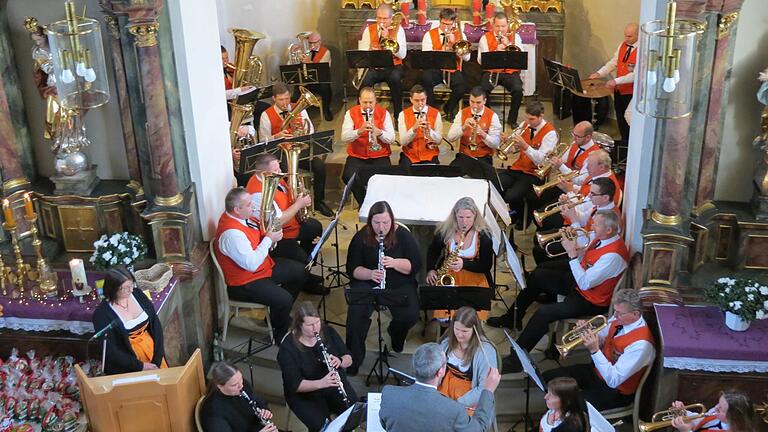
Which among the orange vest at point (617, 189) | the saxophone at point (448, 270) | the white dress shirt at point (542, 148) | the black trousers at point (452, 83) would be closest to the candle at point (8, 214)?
the saxophone at point (448, 270)

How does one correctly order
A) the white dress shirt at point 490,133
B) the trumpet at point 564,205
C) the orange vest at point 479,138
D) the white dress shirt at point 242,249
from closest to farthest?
the white dress shirt at point 242,249
the trumpet at point 564,205
the white dress shirt at point 490,133
the orange vest at point 479,138

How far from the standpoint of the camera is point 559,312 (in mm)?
7336

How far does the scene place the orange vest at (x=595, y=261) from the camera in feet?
23.3

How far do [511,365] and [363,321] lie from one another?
1.27 metres

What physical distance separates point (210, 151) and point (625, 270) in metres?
3.52

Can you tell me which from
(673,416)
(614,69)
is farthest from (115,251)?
(614,69)

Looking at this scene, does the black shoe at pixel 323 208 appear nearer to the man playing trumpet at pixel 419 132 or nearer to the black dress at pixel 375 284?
the man playing trumpet at pixel 419 132

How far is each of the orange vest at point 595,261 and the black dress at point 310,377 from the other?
79.7 inches

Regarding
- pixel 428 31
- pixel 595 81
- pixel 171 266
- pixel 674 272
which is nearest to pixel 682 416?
pixel 674 272

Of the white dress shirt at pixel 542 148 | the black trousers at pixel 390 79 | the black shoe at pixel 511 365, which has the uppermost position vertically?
the black trousers at pixel 390 79

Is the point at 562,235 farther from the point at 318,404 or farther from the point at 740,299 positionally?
the point at 318,404

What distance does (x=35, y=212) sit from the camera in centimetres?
767

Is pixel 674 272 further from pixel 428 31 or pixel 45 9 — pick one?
pixel 428 31

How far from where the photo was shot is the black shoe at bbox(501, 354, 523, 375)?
7.50 m
